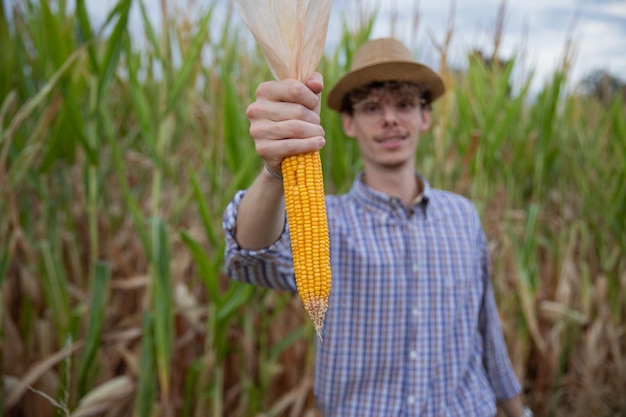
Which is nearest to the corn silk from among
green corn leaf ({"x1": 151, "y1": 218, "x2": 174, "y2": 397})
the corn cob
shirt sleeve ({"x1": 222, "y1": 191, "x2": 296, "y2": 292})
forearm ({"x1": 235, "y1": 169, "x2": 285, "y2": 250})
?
the corn cob

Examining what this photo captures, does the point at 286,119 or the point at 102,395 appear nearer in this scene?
the point at 286,119

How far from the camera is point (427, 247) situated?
1.67 meters

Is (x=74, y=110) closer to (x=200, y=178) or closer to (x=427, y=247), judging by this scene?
(x=200, y=178)

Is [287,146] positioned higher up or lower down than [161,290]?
higher up

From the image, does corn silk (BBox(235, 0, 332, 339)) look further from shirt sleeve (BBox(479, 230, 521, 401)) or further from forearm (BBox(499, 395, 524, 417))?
forearm (BBox(499, 395, 524, 417))

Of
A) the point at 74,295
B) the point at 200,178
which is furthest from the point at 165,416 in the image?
the point at 200,178

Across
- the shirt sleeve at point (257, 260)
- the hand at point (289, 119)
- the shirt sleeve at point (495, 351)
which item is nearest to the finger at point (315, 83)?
the hand at point (289, 119)

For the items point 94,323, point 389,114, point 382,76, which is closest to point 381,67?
point 382,76

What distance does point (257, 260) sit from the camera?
1.32 metres

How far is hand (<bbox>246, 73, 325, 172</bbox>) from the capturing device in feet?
2.65

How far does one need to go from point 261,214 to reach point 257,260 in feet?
0.74

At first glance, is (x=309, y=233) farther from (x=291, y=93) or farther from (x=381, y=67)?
(x=381, y=67)

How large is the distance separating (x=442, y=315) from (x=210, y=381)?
879mm

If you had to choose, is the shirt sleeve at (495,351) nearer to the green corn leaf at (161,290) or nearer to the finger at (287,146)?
the green corn leaf at (161,290)
